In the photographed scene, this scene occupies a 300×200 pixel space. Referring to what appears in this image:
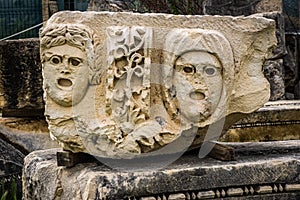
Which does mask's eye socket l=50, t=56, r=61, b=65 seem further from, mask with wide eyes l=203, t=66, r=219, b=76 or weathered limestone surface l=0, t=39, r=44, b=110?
weathered limestone surface l=0, t=39, r=44, b=110

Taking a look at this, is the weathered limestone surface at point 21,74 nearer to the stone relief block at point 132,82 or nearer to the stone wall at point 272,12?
the stone wall at point 272,12

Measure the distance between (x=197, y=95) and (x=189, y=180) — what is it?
334mm

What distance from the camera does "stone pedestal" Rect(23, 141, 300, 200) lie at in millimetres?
2752

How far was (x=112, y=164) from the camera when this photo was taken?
9.57 feet

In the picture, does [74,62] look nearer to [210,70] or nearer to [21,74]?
[210,70]

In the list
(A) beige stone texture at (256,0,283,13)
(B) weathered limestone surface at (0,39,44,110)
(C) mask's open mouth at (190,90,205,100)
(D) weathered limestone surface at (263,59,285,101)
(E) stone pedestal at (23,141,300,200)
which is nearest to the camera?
(E) stone pedestal at (23,141,300,200)

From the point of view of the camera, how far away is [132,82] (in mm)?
2834

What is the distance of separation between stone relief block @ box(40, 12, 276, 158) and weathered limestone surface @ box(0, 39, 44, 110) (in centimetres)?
253

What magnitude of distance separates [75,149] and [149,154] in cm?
30

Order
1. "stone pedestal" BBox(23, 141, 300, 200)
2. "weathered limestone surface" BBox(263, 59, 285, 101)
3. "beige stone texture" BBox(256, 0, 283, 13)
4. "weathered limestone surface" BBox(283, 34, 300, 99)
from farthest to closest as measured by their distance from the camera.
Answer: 1. "beige stone texture" BBox(256, 0, 283, 13)
2. "weathered limestone surface" BBox(283, 34, 300, 99)
3. "weathered limestone surface" BBox(263, 59, 285, 101)
4. "stone pedestal" BBox(23, 141, 300, 200)

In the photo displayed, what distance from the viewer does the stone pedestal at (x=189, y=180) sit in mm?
2752

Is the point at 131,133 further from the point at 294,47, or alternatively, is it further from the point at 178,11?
the point at 294,47

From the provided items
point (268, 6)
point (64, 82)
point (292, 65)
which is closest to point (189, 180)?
point (64, 82)

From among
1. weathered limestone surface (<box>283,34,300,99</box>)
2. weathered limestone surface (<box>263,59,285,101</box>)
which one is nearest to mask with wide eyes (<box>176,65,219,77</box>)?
weathered limestone surface (<box>263,59,285,101</box>)
